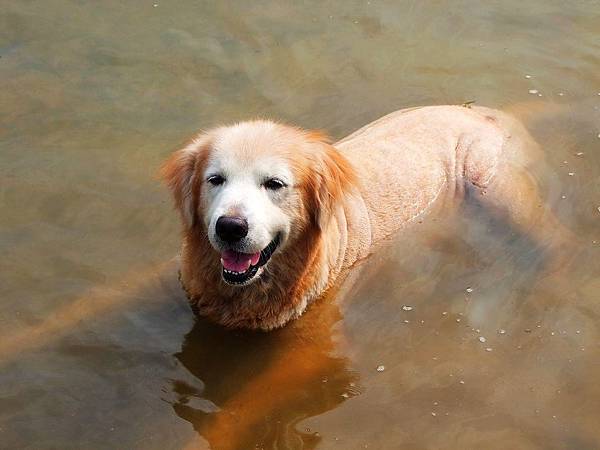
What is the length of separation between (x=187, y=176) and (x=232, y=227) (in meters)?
0.86

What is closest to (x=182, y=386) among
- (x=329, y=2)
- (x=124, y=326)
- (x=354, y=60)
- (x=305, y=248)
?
(x=124, y=326)

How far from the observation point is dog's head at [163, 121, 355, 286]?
524 cm

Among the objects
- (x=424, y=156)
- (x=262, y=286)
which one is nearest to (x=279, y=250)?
(x=262, y=286)

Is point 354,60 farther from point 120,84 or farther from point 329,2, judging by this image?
point 120,84

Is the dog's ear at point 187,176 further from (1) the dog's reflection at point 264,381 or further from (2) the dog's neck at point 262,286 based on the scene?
(1) the dog's reflection at point 264,381

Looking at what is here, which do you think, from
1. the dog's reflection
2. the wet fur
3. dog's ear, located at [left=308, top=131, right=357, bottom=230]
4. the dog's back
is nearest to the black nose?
the wet fur

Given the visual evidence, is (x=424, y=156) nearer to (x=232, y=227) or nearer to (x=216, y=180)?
(x=216, y=180)

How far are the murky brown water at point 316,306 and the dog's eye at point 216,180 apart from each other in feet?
3.58

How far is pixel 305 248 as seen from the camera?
589 cm

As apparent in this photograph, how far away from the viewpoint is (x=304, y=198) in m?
5.72

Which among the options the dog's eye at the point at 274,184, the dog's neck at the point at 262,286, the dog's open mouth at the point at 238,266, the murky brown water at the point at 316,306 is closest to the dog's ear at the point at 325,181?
the dog's neck at the point at 262,286

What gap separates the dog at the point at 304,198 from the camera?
543cm

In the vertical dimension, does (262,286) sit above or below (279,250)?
below

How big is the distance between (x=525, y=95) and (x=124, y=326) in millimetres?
4734
